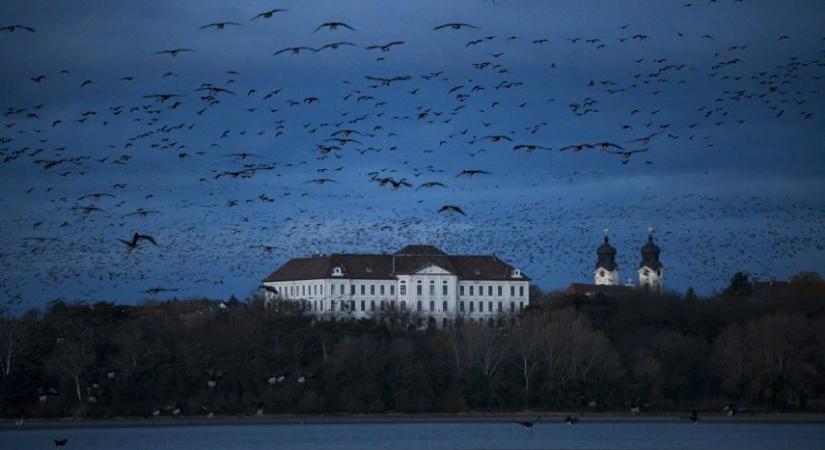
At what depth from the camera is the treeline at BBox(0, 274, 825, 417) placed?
112375 millimetres

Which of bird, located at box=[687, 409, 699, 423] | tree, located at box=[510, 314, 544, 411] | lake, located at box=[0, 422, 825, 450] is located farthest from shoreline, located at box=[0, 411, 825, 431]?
tree, located at box=[510, 314, 544, 411]

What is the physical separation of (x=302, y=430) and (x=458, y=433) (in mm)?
10039

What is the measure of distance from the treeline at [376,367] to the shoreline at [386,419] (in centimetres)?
86

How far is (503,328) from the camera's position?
142 metres

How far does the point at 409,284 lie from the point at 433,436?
8786 cm

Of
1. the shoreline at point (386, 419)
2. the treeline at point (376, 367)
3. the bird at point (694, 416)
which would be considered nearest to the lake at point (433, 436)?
the bird at point (694, 416)

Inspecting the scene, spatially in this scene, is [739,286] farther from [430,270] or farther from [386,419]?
[386,419]

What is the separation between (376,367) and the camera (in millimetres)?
118125

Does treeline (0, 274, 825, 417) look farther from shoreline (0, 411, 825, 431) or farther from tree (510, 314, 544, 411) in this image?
shoreline (0, 411, 825, 431)

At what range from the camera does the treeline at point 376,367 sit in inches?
4424

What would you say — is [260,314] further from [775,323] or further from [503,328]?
[775,323]

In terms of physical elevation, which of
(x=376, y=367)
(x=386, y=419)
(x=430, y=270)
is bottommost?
(x=386, y=419)

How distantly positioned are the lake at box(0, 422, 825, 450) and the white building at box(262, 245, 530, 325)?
7098cm

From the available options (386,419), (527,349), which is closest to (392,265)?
(527,349)
